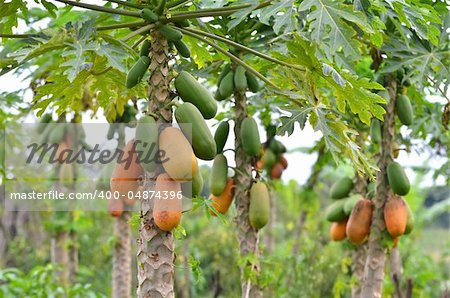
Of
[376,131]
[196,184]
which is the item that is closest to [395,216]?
[376,131]

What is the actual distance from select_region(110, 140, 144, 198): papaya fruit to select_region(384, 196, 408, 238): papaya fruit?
137cm

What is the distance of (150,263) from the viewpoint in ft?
7.70

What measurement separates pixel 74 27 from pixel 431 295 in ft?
23.3

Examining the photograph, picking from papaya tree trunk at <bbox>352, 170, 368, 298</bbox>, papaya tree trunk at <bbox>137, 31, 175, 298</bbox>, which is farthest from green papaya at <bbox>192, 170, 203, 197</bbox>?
papaya tree trunk at <bbox>352, 170, 368, 298</bbox>

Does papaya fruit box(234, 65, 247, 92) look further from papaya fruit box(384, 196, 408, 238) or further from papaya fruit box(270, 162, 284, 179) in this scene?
papaya fruit box(270, 162, 284, 179)

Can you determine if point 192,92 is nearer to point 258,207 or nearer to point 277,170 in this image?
point 258,207

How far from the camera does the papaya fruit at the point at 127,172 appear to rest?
2443 mm

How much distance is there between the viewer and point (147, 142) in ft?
7.66

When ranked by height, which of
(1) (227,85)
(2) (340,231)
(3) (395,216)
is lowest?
(3) (395,216)

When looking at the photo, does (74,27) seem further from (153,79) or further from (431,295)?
(431,295)

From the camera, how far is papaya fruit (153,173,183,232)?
227 cm

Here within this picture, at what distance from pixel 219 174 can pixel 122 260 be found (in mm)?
1587

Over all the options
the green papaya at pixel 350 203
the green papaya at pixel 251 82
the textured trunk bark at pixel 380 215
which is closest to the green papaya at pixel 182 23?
the green papaya at pixel 251 82

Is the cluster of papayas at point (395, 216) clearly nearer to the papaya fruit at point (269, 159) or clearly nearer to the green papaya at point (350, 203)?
the green papaya at point (350, 203)
